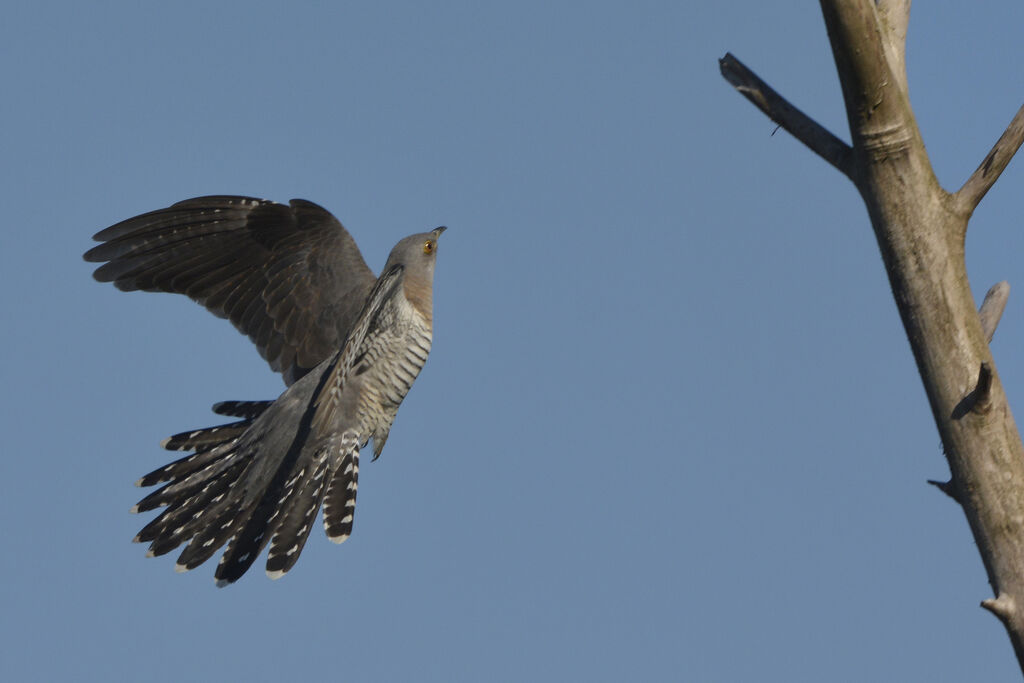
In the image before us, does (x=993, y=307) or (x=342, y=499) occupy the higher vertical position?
(x=342, y=499)

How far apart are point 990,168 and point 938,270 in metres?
0.44

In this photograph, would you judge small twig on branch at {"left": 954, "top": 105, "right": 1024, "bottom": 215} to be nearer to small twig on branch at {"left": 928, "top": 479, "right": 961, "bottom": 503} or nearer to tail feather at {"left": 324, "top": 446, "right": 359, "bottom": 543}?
small twig on branch at {"left": 928, "top": 479, "right": 961, "bottom": 503}

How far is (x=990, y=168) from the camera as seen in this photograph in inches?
153

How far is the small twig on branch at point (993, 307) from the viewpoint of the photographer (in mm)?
4062

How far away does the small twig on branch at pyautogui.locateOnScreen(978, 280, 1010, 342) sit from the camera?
406 centimetres

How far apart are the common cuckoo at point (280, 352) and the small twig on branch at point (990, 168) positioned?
11.1 feet

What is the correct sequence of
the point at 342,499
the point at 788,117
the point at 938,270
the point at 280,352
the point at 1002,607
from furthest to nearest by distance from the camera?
the point at 280,352
the point at 342,499
the point at 788,117
the point at 938,270
the point at 1002,607

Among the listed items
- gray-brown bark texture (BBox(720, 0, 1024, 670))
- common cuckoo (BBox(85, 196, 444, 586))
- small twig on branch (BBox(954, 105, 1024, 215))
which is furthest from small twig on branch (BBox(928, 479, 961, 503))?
common cuckoo (BBox(85, 196, 444, 586))

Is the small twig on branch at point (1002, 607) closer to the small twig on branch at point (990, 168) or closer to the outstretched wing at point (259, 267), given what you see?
the small twig on branch at point (990, 168)

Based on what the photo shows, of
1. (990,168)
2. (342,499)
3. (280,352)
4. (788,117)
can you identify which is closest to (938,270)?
(990,168)

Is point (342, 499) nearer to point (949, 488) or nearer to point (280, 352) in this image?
point (280, 352)

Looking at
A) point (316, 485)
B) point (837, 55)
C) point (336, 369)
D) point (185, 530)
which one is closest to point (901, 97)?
point (837, 55)

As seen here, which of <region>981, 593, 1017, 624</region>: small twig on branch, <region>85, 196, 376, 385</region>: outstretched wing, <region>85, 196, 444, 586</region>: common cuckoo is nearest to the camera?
<region>981, 593, 1017, 624</region>: small twig on branch

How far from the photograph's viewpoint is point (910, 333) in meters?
3.87
